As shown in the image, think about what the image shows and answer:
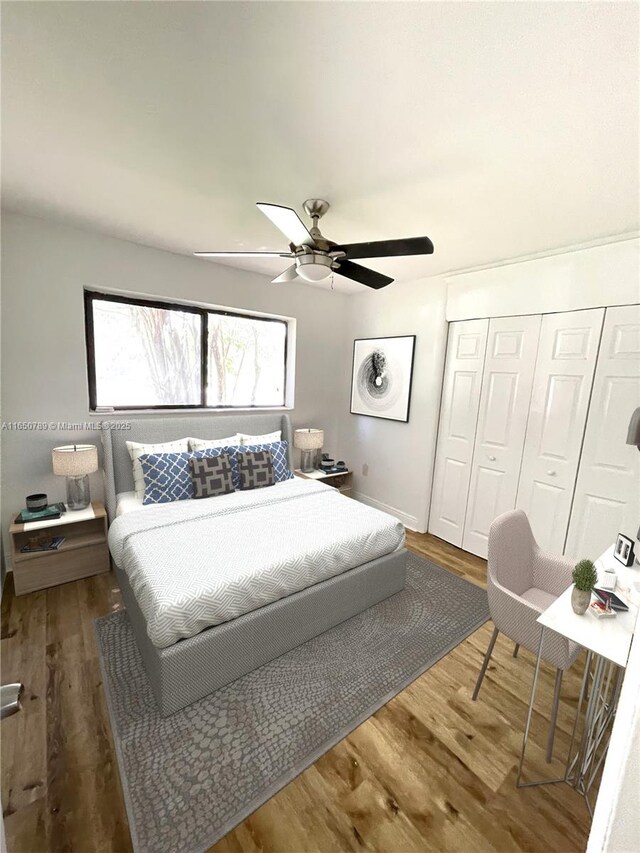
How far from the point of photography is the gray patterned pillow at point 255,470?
299 cm

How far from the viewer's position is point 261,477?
3.04 m

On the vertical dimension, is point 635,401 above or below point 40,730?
above

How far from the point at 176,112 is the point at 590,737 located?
2.93 m

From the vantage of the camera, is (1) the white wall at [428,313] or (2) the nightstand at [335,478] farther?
(2) the nightstand at [335,478]

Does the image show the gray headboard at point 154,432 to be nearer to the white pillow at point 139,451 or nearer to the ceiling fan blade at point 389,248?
the white pillow at point 139,451

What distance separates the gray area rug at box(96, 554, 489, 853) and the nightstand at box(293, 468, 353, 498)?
1.70m

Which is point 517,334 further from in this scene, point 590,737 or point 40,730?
point 40,730

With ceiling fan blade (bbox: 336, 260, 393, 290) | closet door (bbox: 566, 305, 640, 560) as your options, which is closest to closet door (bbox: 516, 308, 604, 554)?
closet door (bbox: 566, 305, 640, 560)

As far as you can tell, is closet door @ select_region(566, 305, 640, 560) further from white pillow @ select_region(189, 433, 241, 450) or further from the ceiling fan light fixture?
white pillow @ select_region(189, 433, 241, 450)

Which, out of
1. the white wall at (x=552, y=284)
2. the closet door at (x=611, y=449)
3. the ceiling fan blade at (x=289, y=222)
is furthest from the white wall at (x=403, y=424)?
the ceiling fan blade at (x=289, y=222)

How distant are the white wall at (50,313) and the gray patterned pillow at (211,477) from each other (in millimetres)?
825

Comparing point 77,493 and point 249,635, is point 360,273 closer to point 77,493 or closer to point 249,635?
point 249,635

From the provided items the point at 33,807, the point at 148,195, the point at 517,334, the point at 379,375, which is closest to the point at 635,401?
the point at 517,334

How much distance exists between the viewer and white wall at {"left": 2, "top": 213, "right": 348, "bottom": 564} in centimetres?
241
